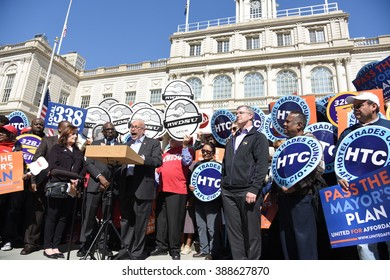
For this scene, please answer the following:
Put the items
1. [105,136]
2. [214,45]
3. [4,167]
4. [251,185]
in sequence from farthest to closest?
[214,45], [105,136], [4,167], [251,185]

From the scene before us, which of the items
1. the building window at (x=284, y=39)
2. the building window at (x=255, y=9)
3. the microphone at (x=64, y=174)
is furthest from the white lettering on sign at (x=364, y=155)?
the building window at (x=255, y=9)

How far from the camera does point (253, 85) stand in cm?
2394

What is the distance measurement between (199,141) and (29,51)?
1065 inches

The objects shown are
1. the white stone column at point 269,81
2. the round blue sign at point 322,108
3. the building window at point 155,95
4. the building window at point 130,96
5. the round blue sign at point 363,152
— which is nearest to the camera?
the round blue sign at point 363,152

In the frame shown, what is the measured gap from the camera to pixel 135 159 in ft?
9.36

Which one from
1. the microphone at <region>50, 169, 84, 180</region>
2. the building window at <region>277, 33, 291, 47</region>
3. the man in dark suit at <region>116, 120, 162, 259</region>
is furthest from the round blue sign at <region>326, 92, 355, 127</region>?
the building window at <region>277, 33, 291, 47</region>

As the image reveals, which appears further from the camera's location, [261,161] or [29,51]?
[29,51]

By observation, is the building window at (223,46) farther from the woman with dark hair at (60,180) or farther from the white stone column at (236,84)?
the woman with dark hair at (60,180)

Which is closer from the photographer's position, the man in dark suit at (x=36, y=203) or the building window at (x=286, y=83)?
the man in dark suit at (x=36, y=203)

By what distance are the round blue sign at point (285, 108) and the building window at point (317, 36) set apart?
24024 millimetres

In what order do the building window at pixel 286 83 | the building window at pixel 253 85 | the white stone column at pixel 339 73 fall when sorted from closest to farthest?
the white stone column at pixel 339 73, the building window at pixel 286 83, the building window at pixel 253 85

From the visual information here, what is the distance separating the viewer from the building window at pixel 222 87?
24469 millimetres

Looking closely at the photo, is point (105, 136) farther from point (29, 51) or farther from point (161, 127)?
point (29, 51)

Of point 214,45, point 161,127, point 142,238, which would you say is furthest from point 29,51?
point 142,238
